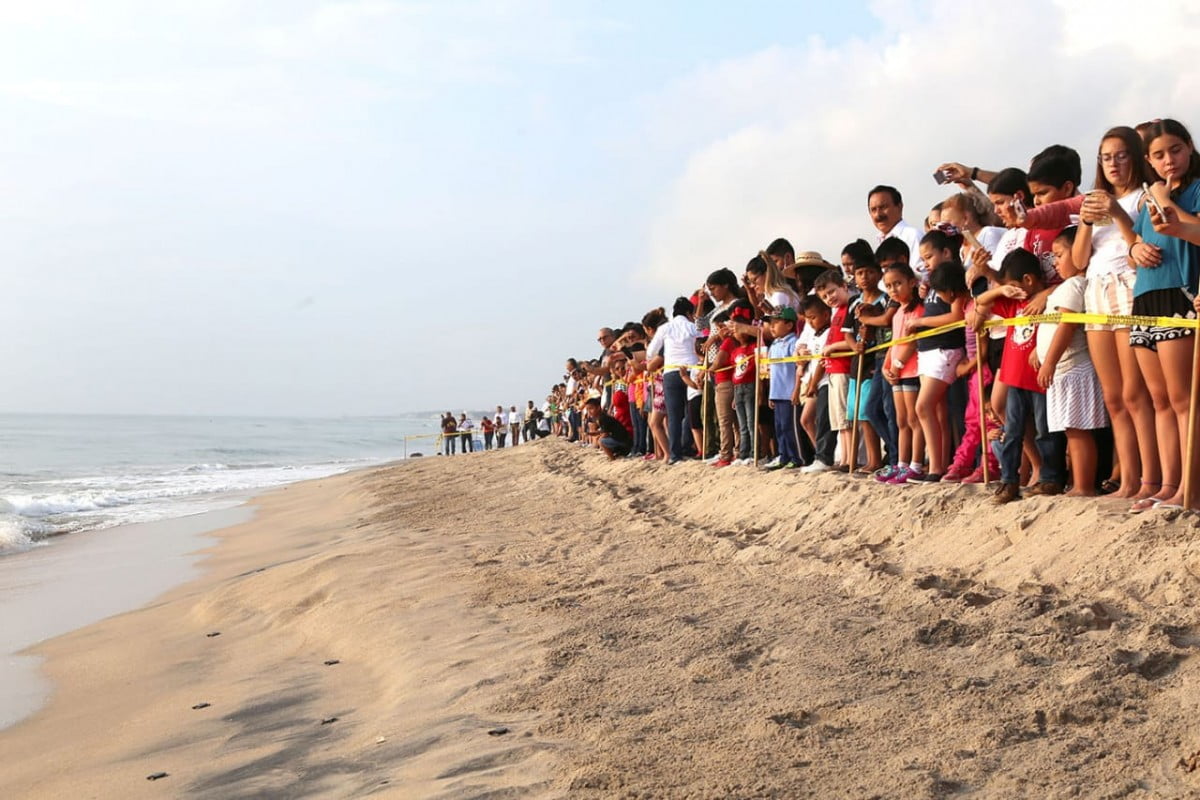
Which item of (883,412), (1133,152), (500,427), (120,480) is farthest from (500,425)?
(1133,152)

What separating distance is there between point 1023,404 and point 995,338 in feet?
1.95

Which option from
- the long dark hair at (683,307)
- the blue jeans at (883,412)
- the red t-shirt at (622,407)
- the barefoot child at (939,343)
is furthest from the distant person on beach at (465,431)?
the barefoot child at (939,343)

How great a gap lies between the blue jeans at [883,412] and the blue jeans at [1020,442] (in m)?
1.40

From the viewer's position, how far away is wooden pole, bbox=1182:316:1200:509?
12.5 ft

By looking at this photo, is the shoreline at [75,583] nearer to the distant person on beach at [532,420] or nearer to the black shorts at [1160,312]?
the black shorts at [1160,312]

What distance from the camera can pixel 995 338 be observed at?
17.3 ft

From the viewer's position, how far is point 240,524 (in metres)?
11.4

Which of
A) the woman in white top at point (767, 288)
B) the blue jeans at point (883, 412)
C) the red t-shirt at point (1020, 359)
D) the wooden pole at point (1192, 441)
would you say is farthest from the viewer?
the woman in white top at point (767, 288)

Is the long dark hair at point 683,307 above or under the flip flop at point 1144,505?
above

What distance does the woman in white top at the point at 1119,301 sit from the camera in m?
4.20

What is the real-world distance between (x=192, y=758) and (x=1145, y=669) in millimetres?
2832

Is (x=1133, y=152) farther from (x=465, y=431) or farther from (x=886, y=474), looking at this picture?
(x=465, y=431)

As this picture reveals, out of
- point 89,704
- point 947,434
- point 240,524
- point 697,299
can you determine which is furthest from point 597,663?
point 240,524

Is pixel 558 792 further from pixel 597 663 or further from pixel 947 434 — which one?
pixel 947 434
